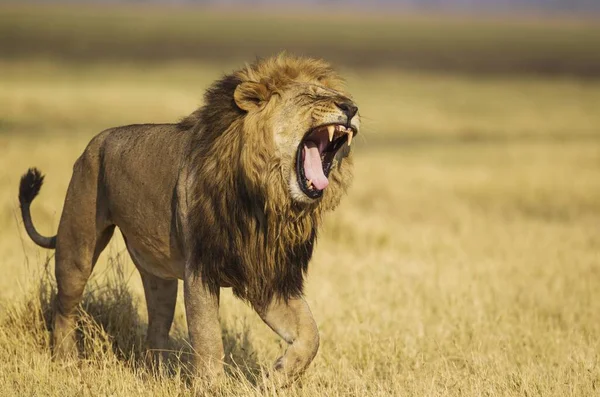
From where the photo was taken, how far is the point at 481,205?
1673 cm

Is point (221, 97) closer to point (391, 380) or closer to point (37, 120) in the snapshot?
point (391, 380)

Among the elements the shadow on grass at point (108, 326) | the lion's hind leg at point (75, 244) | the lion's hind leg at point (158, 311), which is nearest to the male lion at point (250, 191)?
the lion's hind leg at point (75, 244)

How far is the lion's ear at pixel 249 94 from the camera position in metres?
5.09

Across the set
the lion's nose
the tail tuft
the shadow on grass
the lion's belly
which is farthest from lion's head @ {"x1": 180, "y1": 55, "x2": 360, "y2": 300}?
the tail tuft

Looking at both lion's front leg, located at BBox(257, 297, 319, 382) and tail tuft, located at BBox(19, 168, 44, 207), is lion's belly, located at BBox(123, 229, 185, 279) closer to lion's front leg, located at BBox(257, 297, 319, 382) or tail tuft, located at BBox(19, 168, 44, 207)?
lion's front leg, located at BBox(257, 297, 319, 382)

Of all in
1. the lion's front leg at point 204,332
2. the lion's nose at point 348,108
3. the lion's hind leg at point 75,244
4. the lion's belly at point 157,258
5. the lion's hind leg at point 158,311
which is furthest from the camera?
the lion's hind leg at point 158,311

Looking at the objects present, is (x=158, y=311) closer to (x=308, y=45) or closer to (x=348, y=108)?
(x=348, y=108)

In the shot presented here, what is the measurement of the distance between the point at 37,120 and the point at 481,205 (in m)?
15.6

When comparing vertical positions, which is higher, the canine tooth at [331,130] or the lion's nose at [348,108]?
the lion's nose at [348,108]

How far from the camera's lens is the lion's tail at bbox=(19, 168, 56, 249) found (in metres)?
6.59

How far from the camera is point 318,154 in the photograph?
5094 millimetres

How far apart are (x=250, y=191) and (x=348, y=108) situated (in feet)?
2.18

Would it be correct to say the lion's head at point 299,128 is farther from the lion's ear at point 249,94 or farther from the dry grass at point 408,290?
the dry grass at point 408,290

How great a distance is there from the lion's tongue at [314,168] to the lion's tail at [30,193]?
91.5 inches
